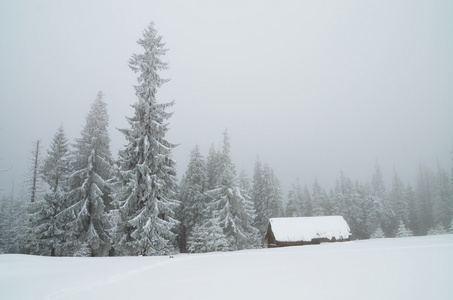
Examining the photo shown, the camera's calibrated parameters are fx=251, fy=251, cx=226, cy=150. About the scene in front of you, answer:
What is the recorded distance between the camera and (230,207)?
3419cm

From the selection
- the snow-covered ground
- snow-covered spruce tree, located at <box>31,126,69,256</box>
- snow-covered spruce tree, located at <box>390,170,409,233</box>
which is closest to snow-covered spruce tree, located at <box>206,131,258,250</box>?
snow-covered spruce tree, located at <box>31,126,69,256</box>

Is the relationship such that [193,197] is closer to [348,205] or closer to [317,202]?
[317,202]

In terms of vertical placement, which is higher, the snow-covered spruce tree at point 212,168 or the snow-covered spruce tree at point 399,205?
the snow-covered spruce tree at point 212,168

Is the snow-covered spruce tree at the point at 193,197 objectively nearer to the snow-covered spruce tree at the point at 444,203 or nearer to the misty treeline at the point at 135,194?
the misty treeline at the point at 135,194

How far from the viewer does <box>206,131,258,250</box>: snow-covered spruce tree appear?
109 feet

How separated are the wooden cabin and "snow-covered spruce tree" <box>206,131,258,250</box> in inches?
166

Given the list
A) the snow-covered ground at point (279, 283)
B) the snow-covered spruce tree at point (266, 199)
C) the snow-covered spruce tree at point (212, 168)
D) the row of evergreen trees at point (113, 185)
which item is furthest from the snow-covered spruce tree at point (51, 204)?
the snow-covered spruce tree at point (266, 199)

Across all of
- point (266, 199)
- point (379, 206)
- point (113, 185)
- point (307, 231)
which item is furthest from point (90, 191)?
point (379, 206)

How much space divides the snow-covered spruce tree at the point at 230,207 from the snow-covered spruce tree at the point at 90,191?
13498 millimetres

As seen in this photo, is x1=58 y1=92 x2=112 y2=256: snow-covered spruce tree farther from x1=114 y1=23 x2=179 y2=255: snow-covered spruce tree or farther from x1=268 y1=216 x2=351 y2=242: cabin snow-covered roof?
x1=268 y1=216 x2=351 y2=242: cabin snow-covered roof

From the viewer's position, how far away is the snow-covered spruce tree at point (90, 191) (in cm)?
2364

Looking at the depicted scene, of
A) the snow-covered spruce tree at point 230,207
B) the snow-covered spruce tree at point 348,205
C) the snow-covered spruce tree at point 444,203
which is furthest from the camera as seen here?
the snow-covered spruce tree at point 348,205

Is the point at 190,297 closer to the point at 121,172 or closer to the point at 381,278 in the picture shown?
the point at 381,278

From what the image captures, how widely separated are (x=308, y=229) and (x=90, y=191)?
2807 centimetres
